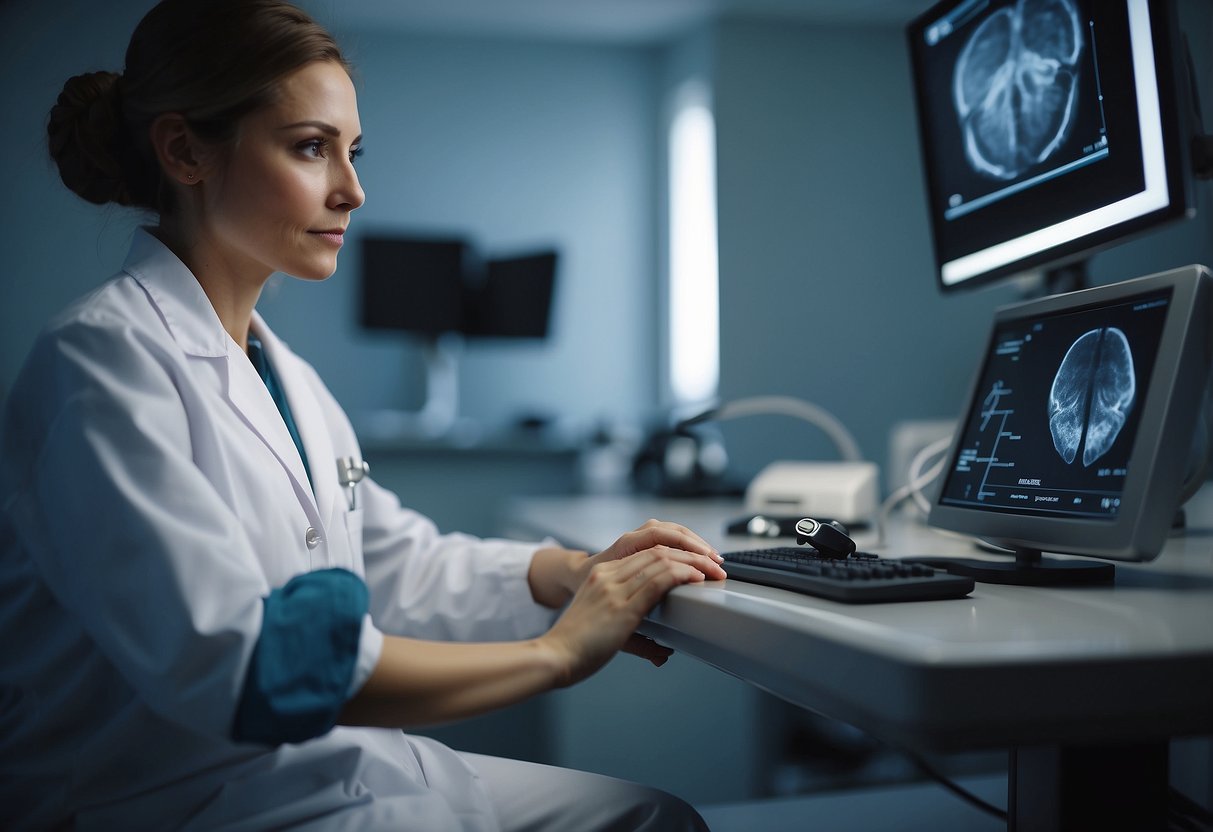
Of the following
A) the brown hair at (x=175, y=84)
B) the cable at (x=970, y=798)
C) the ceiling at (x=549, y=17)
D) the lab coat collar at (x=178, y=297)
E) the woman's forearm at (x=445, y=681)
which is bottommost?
the cable at (x=970, y=798)

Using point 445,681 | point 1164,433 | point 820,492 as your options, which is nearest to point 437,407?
point 820,492

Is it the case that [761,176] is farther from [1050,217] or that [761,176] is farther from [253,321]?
[253,321]

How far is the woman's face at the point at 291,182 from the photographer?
3.34 feet

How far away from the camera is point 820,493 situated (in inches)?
63.1

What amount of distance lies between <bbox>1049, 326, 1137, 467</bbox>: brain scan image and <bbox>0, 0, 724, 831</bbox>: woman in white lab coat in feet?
1.20

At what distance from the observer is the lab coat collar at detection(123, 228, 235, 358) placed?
3.15ft

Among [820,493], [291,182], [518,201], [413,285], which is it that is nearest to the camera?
[291,182]

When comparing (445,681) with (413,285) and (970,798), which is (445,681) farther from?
(413,285)

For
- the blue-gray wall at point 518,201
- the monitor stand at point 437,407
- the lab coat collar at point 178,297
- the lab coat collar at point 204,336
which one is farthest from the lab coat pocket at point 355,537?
the blue-gray wall at point 518,201

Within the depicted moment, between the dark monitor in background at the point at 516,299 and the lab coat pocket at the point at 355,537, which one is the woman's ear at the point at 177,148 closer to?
the lab coat pocket at the point at 355,537

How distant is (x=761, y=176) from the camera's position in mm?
3293

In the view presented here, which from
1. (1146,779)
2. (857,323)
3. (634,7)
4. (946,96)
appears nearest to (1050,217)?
(946,96)

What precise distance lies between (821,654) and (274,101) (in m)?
0.78

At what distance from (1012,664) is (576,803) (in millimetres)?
580
